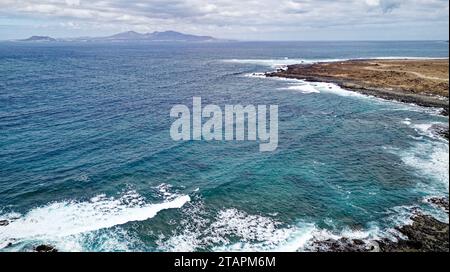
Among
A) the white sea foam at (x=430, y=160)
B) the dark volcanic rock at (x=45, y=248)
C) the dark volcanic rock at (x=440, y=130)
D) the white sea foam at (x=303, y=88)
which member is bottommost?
the dark volcanic rock at (x=45, y=248)

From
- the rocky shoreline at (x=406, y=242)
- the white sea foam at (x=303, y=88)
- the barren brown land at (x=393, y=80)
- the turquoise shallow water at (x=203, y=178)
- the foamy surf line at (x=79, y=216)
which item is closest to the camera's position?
the rocky shoreline at (x=406, y=242)

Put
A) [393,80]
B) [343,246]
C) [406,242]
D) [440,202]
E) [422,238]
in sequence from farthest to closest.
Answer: [393,80], [440,202], [422,238], [406,242], [343,246]

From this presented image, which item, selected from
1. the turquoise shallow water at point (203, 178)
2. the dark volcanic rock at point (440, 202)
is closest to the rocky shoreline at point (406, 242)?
the turquoise shallow water at point (203, 178)

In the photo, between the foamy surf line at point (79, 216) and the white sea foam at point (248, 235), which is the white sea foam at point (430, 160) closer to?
the white sea foam at point (248, 235)

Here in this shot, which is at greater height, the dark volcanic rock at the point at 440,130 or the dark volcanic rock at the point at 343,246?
the dark volcanic rock at the point at 440,130

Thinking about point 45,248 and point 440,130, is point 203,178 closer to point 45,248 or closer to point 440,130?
point 45,248

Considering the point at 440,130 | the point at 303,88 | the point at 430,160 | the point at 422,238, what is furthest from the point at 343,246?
the point at 303,88

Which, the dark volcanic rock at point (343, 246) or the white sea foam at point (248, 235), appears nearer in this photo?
the dark volcanic rock at point (343, 246)

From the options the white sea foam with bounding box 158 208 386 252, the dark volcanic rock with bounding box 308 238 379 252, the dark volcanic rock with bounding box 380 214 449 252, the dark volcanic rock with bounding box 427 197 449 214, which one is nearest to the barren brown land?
the dark volcanic rock with bounding box 427 197 449 214
